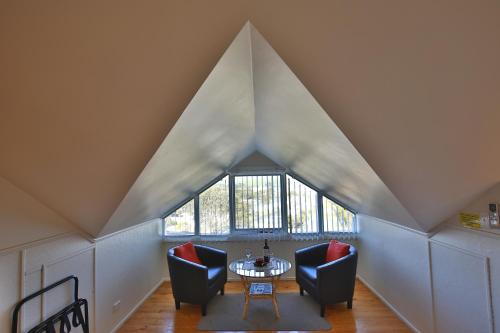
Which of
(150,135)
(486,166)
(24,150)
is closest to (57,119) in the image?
(24,150)

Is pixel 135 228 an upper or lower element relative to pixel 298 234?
upper

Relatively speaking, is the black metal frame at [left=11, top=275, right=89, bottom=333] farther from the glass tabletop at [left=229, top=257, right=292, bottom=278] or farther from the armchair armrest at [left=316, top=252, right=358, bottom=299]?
the armchair armrest at [left=316, top=252, right=358, bottom=299]

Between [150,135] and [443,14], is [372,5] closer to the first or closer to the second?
[443,14]

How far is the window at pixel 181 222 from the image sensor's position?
579 centimetres

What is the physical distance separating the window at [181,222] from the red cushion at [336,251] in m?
2.67

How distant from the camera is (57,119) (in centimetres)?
195

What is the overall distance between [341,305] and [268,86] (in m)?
3.45

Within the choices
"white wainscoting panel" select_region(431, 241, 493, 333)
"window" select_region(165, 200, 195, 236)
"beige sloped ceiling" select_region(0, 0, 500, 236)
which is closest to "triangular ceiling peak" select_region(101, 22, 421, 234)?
"beige sloped ceiling" select_region(0, 0, 500, 236)

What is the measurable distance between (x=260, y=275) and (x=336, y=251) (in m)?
1.38

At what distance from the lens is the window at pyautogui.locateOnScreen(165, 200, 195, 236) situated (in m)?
5.79

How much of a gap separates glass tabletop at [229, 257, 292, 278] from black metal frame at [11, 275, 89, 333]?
191 cm

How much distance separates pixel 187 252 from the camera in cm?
470

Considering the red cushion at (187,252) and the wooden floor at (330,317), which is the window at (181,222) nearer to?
the red cushion at (187,252)

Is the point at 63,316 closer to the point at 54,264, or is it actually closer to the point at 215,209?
the point at 54,264
